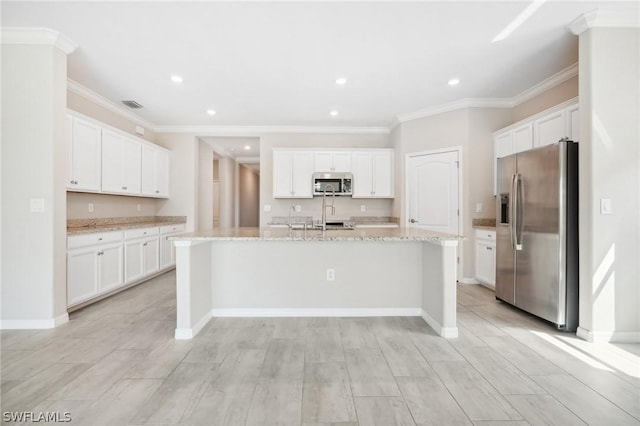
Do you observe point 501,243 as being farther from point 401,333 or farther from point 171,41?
point 171,41

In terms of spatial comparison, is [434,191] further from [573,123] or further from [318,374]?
[318,374]

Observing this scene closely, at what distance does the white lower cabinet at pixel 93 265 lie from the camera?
316 cm

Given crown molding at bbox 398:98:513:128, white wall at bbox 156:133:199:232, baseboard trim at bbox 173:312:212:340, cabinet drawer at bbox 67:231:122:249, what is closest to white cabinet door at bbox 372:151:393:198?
crown molding at bbox 398:98:513:128

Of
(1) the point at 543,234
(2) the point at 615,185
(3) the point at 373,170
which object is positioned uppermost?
(3) the point at 373,170

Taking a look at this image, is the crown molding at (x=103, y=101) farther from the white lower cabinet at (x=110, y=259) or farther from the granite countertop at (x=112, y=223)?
the white lower cabinet at (x=110, y=259)

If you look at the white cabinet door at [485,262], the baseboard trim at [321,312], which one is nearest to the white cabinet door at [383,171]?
the white cabinet door at [485,262]

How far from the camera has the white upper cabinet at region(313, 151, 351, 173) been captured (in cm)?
557

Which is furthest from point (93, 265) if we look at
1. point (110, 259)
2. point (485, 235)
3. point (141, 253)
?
point (485, 235)

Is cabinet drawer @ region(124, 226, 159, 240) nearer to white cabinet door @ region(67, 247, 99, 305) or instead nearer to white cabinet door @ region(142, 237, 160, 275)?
white cabinet door @ region(142, 237, 160, 275)

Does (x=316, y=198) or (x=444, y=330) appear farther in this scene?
(x=316, y=198)

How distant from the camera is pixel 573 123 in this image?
298 cm

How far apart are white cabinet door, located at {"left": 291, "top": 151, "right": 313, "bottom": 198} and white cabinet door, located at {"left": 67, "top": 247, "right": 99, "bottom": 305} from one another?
3184 millimetres

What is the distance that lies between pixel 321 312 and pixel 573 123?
3185mm

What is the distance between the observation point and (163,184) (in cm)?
550
